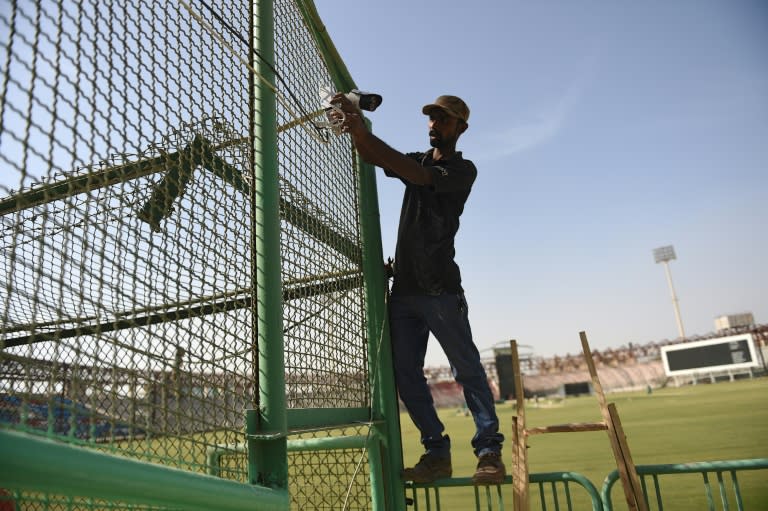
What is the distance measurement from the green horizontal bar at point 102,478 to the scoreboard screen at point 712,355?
163ft

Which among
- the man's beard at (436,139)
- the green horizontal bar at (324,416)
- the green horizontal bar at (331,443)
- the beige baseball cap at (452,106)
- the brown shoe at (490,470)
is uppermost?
the beige baseball cap at (452,106)

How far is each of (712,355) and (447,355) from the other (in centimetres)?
5057

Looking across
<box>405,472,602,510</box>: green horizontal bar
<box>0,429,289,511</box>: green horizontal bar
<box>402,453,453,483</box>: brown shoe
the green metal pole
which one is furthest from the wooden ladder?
<box>0,429,289,511</box>: green horizontal bar

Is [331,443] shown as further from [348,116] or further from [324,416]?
[348,116]

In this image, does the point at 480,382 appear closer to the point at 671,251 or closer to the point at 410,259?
the point at 410,259

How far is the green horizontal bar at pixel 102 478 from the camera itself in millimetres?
671

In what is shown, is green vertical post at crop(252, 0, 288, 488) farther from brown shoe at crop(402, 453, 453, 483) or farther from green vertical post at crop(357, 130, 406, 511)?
brown shoe at crop(402, 453, 453, 483)

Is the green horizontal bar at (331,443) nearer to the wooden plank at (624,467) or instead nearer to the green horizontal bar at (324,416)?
the green horizontal bar at (324,416)

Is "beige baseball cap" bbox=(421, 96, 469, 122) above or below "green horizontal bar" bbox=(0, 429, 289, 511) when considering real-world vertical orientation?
above

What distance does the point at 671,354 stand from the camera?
47.0m

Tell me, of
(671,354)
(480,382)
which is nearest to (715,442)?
(480,382)

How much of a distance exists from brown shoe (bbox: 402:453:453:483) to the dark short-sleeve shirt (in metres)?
0.89

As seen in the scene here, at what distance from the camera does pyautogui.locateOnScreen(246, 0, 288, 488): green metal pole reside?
1504 mm

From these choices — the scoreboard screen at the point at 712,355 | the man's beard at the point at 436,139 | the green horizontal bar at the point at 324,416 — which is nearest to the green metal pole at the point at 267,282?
the green horizontal bar at the point at 324,416
